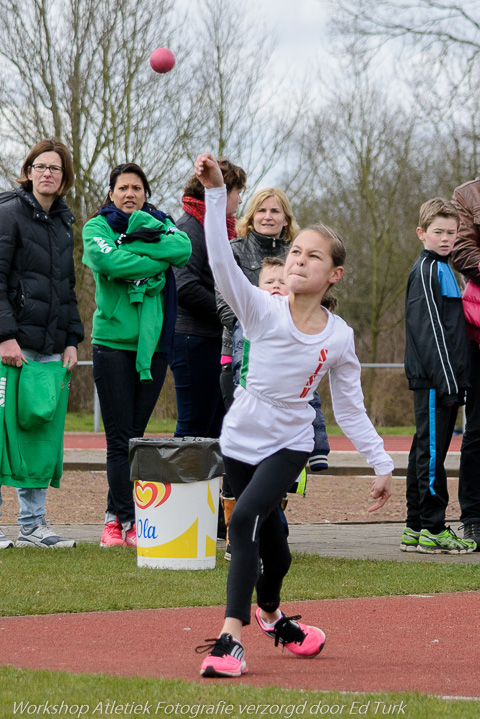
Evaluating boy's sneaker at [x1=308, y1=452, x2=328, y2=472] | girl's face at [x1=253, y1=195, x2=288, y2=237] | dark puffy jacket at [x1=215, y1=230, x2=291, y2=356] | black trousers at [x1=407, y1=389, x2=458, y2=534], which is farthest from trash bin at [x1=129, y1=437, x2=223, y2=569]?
black trousers at [x1=407, y1=389, x2=458, y2=534]

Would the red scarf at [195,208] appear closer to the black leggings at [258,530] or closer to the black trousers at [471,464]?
the black trousers at [471,464]

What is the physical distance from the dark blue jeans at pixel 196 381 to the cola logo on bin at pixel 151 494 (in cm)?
111

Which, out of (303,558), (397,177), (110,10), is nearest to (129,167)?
(303,558)

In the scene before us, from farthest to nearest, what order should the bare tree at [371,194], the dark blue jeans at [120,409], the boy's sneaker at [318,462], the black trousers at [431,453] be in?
the bare tree at [371,194] < the black trousers at [431,453] < the dark blue jeans at [120,409] < the boy's sneaker at [318,462]

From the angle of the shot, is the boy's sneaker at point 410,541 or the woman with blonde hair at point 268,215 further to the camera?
the boy's sneaker at point 410,541

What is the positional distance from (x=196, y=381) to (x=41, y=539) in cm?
141

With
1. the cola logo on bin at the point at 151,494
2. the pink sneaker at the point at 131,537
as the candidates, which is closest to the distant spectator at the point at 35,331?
the pink sneaker at the point at 131,537

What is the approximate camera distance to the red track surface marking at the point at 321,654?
12.1 feet

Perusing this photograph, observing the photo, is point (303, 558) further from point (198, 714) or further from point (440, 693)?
point (198, 714)

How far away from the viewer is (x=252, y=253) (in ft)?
21.8

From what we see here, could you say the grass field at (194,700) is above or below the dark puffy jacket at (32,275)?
below

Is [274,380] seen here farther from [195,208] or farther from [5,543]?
[195,208]

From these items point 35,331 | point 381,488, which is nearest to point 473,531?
point 35,331

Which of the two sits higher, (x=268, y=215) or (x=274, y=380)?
(x=268, y=215)
